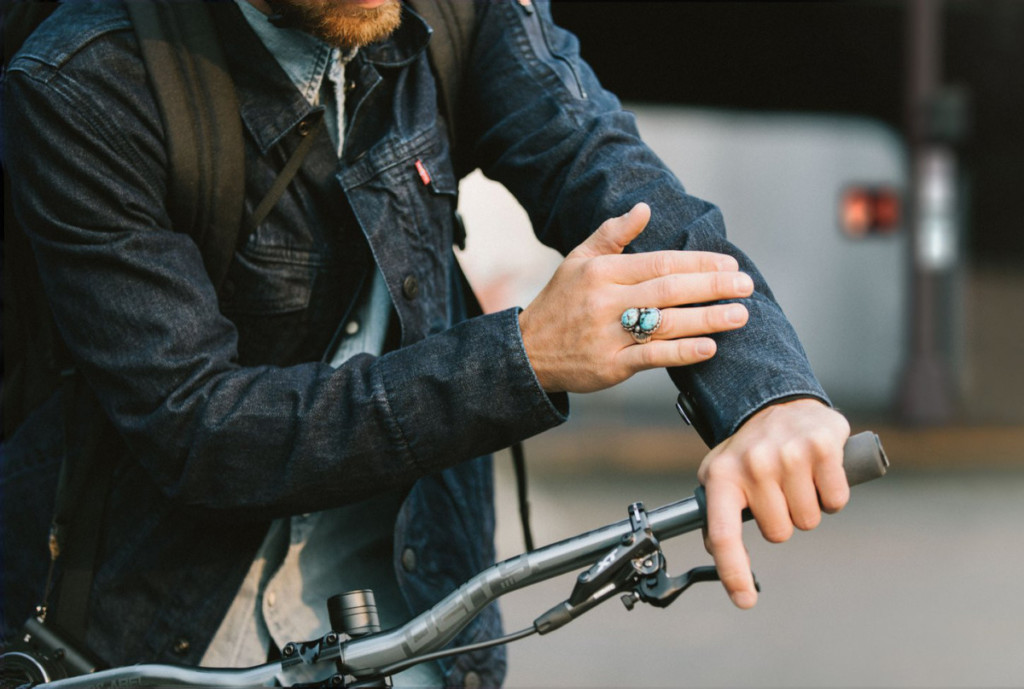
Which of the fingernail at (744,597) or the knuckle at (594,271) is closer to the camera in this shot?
the fingernail at (744,597)

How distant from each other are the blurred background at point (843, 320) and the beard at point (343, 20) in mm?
3907

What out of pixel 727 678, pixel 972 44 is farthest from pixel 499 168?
pixel 972 44

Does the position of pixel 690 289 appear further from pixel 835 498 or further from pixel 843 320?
pixel 843 320

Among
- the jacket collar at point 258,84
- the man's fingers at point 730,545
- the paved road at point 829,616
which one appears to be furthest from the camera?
the paved road at point 829,616

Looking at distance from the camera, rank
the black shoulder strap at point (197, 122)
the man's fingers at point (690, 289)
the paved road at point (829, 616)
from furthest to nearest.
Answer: the paved road at point (829, 616) → the black shoulder strap at point (197, 122) → the man's fingers at point (690, 289)

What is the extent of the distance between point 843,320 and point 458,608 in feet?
45.2

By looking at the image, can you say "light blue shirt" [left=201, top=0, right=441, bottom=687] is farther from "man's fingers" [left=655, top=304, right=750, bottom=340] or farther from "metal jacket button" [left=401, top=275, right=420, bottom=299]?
"man's fingers" [left=655, top=304, right=750, bottom=340]

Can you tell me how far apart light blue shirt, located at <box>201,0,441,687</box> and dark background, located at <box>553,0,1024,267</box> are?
11274 mm

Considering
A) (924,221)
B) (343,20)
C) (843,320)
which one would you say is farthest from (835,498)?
(843,320)

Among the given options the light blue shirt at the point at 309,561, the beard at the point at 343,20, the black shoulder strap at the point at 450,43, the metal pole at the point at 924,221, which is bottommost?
the metal pole at the point at 924,221

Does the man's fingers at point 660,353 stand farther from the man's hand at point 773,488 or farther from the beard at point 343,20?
the beard at point 343,20

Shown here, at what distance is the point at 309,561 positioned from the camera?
1.88 metres

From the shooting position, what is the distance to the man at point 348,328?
4.85ft

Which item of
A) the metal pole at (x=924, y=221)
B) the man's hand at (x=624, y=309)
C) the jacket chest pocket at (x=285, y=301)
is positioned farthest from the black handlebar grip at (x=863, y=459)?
the metal pole at (x=924, y=221)
